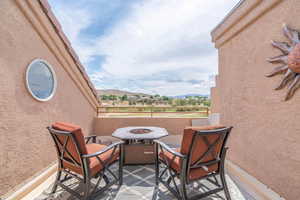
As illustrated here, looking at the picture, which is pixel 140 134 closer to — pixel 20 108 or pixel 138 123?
pixel 138 123

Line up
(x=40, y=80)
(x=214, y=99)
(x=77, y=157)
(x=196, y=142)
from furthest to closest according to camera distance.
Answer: (x=214, y=99), (x=40, y=80), (x=77, y=157), (x=196, y=142)

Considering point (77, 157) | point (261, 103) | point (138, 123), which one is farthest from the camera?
point (138, 123)

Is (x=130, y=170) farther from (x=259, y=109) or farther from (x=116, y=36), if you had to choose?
(x=116, y=36)

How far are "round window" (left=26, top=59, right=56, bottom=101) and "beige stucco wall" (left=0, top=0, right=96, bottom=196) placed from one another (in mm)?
91

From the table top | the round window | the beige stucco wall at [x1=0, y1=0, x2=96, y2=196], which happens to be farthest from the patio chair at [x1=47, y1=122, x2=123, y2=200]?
the round window

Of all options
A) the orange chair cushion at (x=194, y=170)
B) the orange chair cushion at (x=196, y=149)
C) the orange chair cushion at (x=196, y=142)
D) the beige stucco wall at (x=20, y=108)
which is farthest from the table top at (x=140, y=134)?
the beige stucco wall at (x=20, y=108)

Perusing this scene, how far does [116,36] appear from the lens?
211 inches

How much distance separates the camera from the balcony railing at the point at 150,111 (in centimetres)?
551

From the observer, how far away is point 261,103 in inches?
87.0

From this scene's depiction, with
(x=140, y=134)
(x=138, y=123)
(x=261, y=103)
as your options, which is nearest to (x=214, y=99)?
(x=138, y=123)

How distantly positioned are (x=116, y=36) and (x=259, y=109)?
515 centimetres

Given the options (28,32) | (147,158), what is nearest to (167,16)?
(28,32)

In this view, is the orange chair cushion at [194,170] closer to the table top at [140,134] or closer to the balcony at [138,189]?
the balcony at [138,189]

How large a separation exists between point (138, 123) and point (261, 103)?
3569 millimetres
